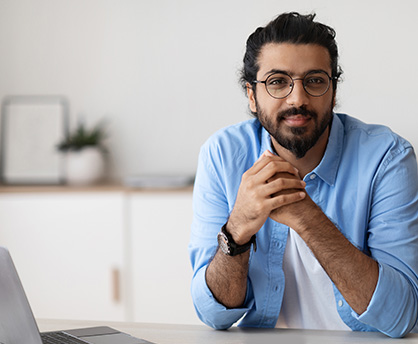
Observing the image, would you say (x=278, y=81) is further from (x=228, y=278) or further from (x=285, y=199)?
(x=228, y=278)

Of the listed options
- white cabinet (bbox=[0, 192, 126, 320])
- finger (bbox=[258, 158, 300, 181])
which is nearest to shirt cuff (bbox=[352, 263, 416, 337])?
finger (bbox=[258, 158, 300, 181])

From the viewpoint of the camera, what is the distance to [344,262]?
1.49 metres

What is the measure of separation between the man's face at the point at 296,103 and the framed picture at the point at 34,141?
1.90m

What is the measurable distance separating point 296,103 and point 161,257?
156cm

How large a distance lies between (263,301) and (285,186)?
1.14ft

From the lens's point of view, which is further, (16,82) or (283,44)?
(16,82)

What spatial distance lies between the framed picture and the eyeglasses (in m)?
1.94

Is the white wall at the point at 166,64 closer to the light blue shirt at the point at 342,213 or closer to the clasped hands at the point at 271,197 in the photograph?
the light blue shirt at the point at 342,213

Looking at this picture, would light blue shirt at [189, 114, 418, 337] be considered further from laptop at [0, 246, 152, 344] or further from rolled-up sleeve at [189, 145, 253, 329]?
laptop at [0, 246, 152, 344]

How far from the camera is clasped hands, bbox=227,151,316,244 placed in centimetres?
149

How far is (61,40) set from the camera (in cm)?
344

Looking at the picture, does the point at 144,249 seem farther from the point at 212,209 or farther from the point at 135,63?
the point at 212,209

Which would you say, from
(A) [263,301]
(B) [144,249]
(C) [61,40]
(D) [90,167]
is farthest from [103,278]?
(A) [263,301]

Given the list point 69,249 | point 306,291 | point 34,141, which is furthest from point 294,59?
point 34,141
